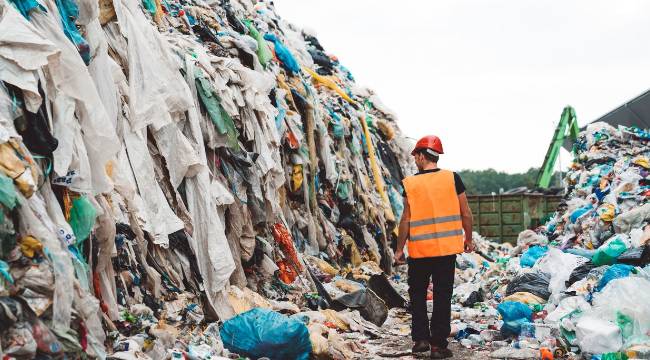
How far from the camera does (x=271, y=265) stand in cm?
624

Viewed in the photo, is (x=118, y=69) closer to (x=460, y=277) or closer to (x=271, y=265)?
(x=271, y=265)

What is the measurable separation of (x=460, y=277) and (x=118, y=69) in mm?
6848

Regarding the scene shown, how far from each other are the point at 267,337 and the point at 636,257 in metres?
3.00

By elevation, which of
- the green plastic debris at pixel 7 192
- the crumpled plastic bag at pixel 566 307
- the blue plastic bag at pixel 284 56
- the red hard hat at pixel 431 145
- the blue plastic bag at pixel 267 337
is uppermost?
the blue plastic bag at pixel 284 56

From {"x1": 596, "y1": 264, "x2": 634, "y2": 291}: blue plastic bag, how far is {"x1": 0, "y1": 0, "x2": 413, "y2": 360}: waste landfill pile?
179 centimetres

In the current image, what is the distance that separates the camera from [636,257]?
5441 mm

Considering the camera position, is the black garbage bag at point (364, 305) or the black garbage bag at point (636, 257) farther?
the black garbage bag at point (364, 305)

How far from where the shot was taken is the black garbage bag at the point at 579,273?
575cm

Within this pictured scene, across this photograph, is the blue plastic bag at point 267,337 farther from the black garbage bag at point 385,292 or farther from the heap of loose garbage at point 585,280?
the black garbage bag at point 385,292

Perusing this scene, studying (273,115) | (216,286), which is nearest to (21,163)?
(216,286)

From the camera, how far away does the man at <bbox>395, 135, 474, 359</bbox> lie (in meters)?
4.76

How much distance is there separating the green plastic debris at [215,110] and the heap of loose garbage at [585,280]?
2.39 m

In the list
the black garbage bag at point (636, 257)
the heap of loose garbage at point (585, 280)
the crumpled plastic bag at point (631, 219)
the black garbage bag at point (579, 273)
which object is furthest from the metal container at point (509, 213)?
the black garbage bag at point (636, 257)

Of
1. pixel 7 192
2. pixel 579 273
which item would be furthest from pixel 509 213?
pixel 7 192
